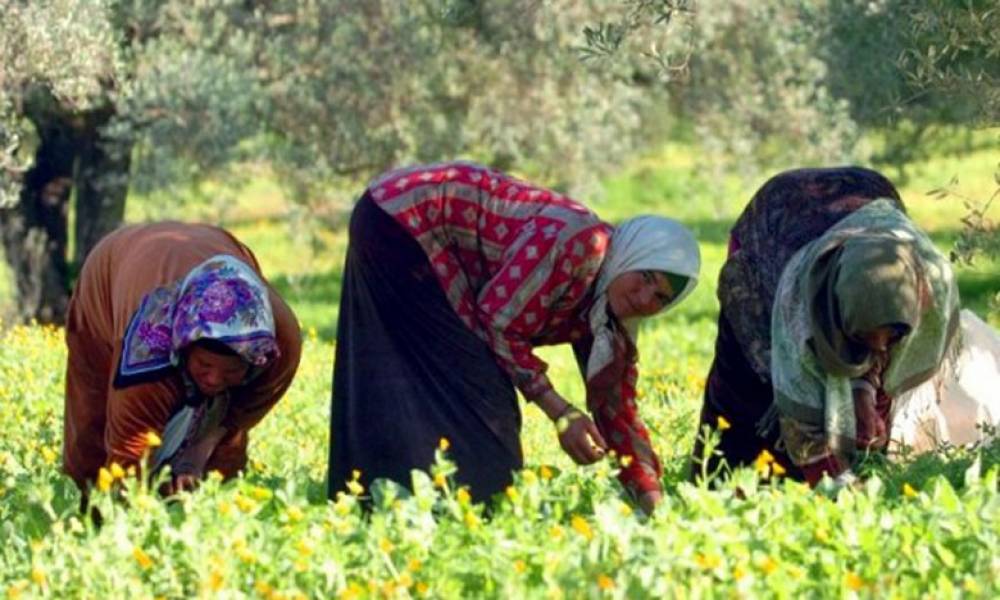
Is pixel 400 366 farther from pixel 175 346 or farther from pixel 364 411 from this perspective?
pixel 175 346

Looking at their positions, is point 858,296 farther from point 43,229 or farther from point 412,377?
point 43,229

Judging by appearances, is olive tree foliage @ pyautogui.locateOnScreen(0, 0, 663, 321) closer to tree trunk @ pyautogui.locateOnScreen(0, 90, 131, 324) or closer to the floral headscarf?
tree trunk @ pyautogui.locateOnScreen(0, 90, 131, 324)

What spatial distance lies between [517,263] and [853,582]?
2333 millimetres

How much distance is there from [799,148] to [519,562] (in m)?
15.7

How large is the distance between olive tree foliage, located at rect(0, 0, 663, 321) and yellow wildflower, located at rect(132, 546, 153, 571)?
32.1 ft

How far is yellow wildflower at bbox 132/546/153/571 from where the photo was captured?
5.65m

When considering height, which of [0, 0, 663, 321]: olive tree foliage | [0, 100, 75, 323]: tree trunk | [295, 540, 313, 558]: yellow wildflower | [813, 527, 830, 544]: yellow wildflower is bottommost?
[0, 100, 75, 323]: tree trunk

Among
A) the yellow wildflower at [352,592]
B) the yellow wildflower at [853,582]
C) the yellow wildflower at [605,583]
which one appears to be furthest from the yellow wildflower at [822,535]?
the yellow wildflower at [352,592]

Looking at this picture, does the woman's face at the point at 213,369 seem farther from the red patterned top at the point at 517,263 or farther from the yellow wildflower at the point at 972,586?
the yellow wildflower at the point at 972,586

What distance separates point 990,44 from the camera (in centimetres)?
851

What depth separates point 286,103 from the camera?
1836 centimetres

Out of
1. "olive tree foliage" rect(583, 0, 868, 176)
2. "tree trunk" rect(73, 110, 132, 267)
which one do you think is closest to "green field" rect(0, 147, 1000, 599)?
Result: "tree trunk" rect(73, 110, 132, 267)

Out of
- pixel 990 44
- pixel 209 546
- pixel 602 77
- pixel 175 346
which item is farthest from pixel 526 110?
pixel 209 546

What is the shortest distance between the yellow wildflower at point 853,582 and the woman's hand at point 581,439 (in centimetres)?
182
